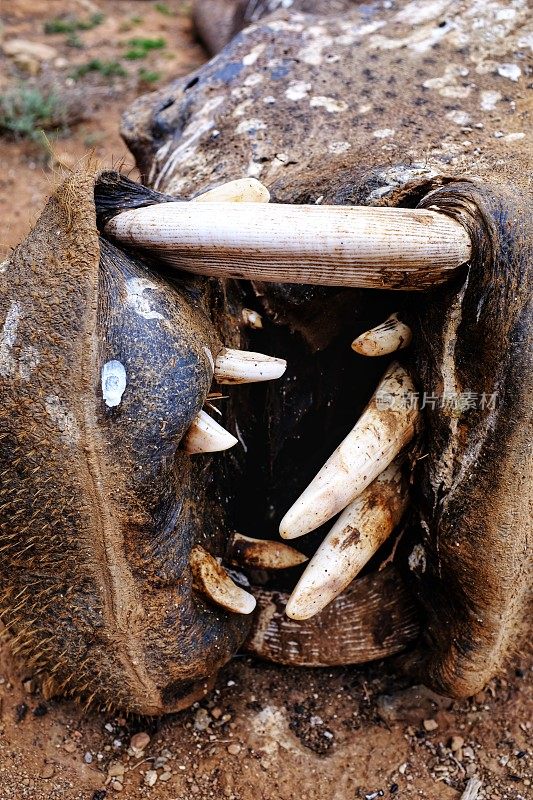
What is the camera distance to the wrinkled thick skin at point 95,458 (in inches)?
78.7

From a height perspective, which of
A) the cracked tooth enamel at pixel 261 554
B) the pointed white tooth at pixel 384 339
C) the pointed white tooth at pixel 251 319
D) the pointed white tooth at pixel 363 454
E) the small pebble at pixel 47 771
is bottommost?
the small pebble at pixel 47 771

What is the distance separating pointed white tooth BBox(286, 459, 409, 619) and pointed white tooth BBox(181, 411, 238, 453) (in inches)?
17.6

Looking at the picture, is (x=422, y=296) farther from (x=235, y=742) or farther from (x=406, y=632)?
(x=235, y=742)

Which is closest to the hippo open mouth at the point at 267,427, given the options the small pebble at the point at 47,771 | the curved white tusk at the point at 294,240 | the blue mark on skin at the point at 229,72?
the curved white tusk at the point at 294,240

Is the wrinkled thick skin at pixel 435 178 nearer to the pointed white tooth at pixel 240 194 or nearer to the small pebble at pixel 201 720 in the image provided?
the pointed white tooth at pixel 240 194

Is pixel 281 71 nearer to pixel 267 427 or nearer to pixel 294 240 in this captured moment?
pixel 267 427

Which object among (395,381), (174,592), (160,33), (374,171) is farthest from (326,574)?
(160,33)

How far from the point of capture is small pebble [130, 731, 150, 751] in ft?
8.80

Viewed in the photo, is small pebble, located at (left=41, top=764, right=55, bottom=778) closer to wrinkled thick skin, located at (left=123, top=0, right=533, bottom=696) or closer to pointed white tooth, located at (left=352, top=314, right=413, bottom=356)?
wrinkled thick skin, located at (left=123, top=0, right=533, bottom=696)

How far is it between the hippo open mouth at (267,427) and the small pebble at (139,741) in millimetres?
282

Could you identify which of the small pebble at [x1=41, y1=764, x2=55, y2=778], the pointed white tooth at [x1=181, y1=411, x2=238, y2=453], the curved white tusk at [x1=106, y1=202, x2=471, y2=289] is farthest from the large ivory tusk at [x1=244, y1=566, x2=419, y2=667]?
the curved white tusk at [x1=106, y1=202, x2=471, y2=289]

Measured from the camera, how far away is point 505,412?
7.47 feet

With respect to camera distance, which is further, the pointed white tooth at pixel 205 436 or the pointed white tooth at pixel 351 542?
the pointed white tooth at pixel 351 542

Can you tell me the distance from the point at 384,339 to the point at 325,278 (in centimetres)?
38
